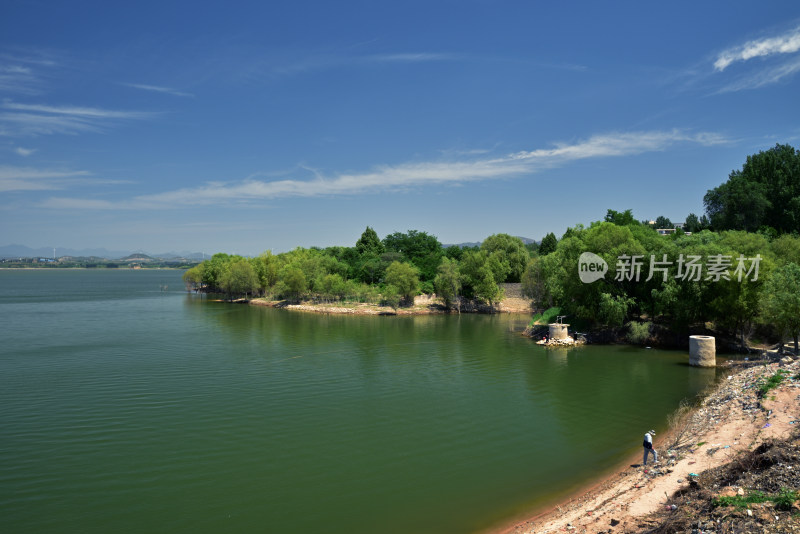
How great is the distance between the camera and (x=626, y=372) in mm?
28844

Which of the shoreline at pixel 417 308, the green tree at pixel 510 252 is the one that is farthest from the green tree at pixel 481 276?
the green tree at pixel 510 252

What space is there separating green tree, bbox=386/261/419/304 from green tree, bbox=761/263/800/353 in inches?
1742

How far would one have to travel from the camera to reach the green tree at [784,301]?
80.9 feet

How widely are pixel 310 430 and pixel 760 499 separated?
14.6 meters

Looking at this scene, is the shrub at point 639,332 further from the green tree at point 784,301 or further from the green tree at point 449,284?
the green tree at point 449,284

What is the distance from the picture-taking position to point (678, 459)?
13719mm

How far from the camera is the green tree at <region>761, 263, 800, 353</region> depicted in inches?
971

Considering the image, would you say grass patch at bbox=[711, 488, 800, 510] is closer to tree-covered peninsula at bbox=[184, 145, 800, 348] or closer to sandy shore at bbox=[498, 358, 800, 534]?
sandy shore at bbox=[498, 358, 800, 534]

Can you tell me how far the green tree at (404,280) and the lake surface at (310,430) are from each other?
27.9m

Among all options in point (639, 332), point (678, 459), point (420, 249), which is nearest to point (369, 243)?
point (420, 249)

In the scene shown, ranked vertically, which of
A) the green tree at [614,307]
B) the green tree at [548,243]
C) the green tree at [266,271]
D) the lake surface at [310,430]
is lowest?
the lake surface at [310,430]

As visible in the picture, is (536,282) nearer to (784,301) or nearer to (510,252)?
(510,252)

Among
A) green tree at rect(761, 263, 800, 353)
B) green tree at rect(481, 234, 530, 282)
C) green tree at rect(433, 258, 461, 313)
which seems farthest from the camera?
green tree at rect(481, 234, 530, 282)

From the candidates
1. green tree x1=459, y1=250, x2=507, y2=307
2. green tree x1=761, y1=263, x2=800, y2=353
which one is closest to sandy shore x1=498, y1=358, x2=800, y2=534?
green tree x1=761, y1=263, x2=800, y2=353
